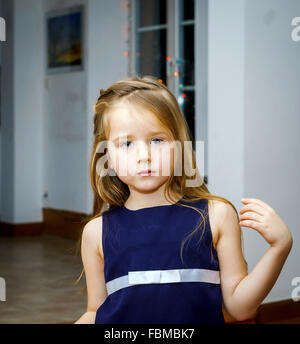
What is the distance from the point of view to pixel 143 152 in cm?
92

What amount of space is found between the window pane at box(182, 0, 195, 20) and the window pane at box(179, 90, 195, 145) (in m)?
0.66

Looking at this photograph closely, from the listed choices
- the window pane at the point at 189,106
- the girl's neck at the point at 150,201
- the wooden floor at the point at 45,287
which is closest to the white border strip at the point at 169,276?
the girl's neck at the point at 150,201

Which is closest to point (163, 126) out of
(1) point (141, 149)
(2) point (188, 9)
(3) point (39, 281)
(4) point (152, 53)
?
(1) point (141, 149)

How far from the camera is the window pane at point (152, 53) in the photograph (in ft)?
18.5

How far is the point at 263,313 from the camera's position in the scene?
9.66 feet

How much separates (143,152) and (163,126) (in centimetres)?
6

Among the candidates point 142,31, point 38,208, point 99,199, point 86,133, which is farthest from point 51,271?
point 99,199

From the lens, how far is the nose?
3.01ft

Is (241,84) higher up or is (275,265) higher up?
(241,84)

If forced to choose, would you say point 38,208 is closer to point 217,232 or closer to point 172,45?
point 172,45

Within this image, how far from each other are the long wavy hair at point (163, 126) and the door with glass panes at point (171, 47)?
12.4ft

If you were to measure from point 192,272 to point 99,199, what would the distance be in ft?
0.74

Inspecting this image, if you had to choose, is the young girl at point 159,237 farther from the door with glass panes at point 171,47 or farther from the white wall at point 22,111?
the white wall at point 22,111

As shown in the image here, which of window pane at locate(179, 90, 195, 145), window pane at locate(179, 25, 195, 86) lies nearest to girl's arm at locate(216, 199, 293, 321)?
window pane at locate(179, 90, 195, 145)
